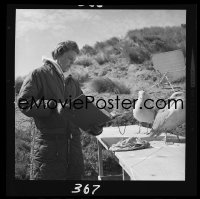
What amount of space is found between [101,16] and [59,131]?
80cm

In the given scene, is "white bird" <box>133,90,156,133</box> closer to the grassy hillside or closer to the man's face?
the grassy hillside

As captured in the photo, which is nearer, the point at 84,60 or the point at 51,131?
the point at 51,131

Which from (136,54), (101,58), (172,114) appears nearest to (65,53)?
(101,58)

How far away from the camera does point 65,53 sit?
2.57 metres

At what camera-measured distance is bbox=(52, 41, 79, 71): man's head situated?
8.37 feet

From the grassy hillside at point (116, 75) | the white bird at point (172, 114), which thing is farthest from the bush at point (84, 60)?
the white bird at point (172, 114)

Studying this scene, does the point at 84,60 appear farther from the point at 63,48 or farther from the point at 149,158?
the point at 149,158

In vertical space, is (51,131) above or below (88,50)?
below

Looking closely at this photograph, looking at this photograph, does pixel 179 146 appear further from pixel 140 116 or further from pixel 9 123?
pixel 9 123

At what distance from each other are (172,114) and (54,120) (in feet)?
2.53

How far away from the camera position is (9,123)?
102 inches

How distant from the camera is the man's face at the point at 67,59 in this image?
2.56 m

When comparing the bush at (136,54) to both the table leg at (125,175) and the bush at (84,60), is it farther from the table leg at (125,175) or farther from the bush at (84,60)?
the table leg at (125,175)

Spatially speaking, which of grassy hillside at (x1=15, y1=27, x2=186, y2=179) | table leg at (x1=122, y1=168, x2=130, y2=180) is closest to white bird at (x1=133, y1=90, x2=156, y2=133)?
grassy hillside at (x1=15, y1=27, x2=186, y2=179)
